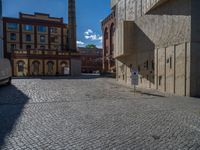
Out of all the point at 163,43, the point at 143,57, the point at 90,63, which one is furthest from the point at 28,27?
the point at 163,43

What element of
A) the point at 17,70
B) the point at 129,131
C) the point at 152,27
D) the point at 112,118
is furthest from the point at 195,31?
the point at 17,70

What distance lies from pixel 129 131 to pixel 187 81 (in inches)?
309

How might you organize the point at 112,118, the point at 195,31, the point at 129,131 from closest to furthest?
1. the point at 129,131
2. the point at 112,118
3. the point at 195,31

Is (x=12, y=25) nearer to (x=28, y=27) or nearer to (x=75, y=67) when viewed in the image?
(x=28, y=27)

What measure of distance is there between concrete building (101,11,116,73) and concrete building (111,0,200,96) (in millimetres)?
26783

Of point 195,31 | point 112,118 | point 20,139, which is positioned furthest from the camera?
point 195,31

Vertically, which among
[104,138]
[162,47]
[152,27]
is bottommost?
[104,138]

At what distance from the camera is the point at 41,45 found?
56312 millimetres

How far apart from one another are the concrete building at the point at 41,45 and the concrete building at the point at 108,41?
27.9ft

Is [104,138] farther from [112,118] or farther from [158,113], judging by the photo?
[158,113]

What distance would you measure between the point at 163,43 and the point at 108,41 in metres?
A: 37.2

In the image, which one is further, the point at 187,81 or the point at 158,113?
the point at 187,81

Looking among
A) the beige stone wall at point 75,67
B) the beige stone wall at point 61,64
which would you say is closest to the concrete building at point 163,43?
the beige stone wall at point 75,67

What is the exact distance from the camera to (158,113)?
7.79m
